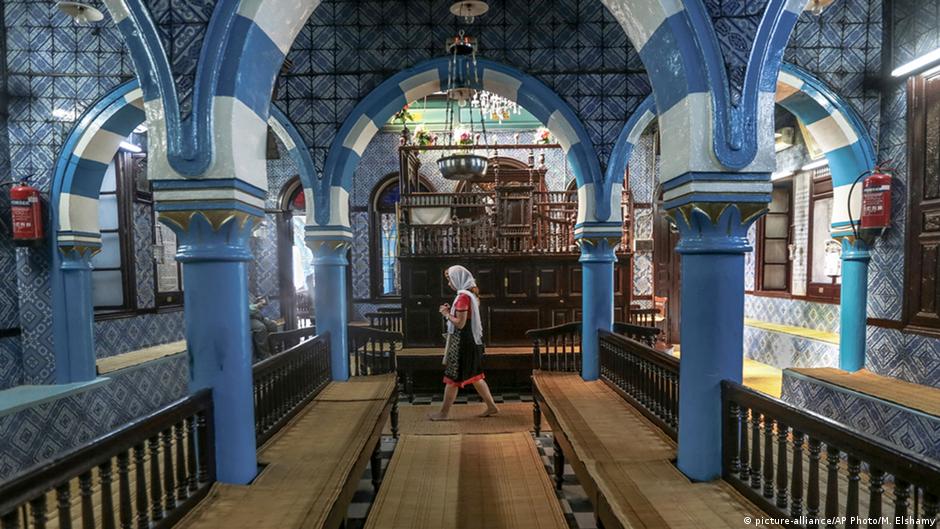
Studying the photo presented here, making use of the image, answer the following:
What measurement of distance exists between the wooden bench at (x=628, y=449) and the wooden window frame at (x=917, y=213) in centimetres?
304

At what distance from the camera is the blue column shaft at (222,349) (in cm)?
263

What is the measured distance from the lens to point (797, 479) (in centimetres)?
221

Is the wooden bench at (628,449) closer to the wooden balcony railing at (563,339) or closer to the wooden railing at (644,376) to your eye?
the wooden railing at (644,376)

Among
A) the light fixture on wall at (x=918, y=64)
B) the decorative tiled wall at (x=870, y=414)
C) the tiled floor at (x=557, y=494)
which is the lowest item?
the tiled floor at (x=557, y=494)

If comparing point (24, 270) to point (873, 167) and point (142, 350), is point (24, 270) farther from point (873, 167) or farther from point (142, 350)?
point (873, 167)

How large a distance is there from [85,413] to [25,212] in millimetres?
2386

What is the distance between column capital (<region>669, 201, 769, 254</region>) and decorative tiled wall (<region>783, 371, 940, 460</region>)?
2.43 meters

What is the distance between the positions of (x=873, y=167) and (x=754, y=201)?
3892 millimetres

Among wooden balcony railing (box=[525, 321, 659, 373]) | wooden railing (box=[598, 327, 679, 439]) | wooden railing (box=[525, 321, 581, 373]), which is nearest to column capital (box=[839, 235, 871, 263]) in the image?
wooden balcony railing (box=[525, 321, 659, 373])

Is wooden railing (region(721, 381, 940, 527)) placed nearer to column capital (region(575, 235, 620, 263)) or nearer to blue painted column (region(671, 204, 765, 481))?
blue painted column (region(671, 204, 765, 481))

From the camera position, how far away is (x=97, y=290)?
7258 millimetres

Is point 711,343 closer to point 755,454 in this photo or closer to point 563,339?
point 755,454

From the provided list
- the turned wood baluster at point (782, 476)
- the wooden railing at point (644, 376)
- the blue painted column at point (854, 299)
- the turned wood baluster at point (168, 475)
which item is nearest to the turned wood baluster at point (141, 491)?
the turned wood baluster at point (168, 475)

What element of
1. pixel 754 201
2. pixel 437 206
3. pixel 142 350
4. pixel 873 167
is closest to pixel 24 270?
pixel 142 350
